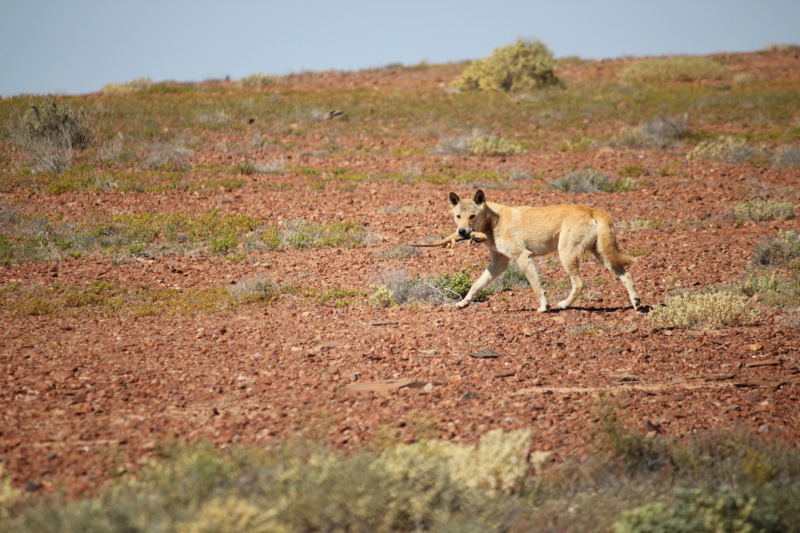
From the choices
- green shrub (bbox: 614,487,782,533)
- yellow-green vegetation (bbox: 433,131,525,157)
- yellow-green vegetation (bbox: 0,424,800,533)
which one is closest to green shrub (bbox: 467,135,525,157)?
yellow-green vegetation (bbox: 433,131,525,157)

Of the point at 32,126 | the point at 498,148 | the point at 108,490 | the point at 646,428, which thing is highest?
the point at 32,126

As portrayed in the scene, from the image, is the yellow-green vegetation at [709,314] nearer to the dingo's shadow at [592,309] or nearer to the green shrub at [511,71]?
the dingo's shadow at [592,309]

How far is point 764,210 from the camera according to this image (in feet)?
46.2

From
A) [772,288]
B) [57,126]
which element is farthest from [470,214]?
[57,126]

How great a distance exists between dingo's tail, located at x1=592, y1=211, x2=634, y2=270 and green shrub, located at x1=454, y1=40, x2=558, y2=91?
87.5 feet

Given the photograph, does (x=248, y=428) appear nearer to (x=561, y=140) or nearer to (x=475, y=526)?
(x=475, y=526)

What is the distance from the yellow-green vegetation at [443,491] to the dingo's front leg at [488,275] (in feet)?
15.0

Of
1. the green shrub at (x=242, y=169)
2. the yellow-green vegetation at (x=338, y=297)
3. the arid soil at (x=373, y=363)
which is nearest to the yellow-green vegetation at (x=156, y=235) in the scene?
the arid soil at (x=373, y=363)

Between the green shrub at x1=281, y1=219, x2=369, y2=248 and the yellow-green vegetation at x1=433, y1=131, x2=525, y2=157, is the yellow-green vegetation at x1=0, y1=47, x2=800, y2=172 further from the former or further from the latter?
the green shrub at x1=281, y1=219, x2=369, y2=248

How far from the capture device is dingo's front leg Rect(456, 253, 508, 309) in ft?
31.7

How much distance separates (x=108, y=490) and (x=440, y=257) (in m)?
9.01

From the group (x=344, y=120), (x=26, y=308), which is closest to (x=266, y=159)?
(x=344, y=120)

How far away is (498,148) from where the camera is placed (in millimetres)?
22453

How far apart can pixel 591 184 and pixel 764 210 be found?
4312 millimetres
